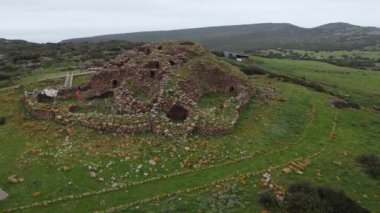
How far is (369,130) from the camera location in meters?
33.1

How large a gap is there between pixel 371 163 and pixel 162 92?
50.2 feet

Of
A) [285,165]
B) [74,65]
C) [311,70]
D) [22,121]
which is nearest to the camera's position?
[285,165]

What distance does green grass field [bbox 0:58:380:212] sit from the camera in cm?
1984

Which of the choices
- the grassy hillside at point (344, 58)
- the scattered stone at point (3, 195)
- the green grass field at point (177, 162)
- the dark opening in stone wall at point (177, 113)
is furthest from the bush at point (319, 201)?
the grassy hillside at point (344, 58)

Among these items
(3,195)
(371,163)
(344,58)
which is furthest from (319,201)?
(344,58)

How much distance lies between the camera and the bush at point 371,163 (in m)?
23.7

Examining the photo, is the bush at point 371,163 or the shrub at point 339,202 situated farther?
the bush at point 371,163

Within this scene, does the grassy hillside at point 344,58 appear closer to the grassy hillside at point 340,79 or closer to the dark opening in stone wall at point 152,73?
the grassy hillside at point 340,79

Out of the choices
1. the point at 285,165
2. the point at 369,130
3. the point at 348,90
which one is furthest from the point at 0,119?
the point at 348,90

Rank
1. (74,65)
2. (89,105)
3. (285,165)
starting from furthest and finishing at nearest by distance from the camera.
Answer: (74,65) → (89,105) → (285,165)

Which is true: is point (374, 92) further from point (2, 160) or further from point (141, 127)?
point (2, 160)

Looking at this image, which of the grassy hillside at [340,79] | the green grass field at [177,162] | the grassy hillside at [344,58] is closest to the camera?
the green grass field at [177,162]

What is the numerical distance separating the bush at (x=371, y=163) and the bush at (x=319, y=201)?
4736 mm

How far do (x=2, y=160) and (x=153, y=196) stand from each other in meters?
10.5
